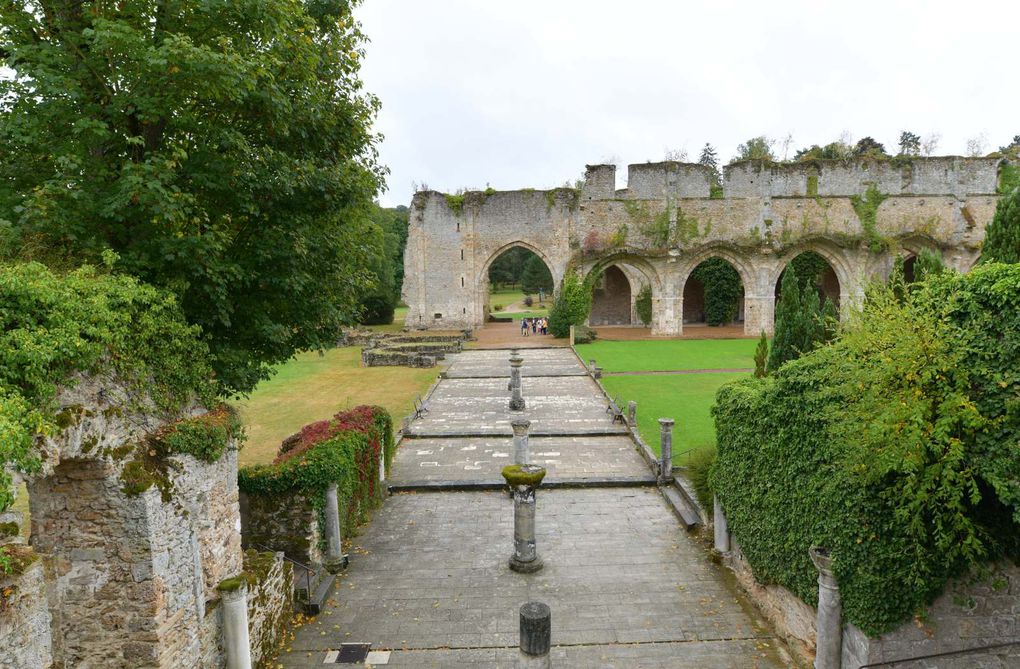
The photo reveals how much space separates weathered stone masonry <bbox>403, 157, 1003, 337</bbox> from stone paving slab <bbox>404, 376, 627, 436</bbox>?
1336cm

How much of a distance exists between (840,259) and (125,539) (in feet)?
114

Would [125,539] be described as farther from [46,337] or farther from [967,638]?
[967,638]

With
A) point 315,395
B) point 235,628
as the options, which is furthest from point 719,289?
point 235,628

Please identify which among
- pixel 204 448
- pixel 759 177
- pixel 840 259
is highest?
pixel 759 177

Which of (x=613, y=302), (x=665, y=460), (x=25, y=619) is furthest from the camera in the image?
(x=613, y=302)

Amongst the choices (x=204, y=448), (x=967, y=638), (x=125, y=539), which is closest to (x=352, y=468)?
(x=204, y=448)

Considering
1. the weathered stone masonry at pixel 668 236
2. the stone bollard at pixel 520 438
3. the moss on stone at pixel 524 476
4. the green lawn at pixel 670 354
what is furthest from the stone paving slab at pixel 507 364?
the moss on stone at pixel 524 476

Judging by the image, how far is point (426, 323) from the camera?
34.3 metres

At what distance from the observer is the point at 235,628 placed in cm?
563

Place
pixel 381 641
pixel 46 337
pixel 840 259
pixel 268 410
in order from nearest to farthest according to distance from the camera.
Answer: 1. pixel 46 337
2. pixel 381 641
3. pixel 268 410
4. pixel 840 259

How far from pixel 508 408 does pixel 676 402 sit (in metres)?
4.52

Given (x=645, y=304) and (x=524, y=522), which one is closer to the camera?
(x=524, y=522)

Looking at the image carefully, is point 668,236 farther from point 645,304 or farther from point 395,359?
point 395,359

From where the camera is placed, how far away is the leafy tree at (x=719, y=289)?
35688mm
